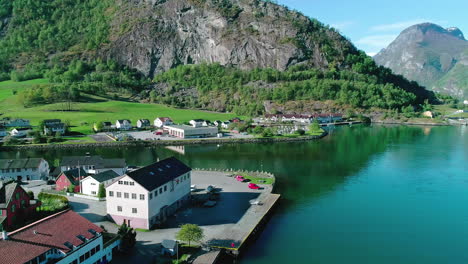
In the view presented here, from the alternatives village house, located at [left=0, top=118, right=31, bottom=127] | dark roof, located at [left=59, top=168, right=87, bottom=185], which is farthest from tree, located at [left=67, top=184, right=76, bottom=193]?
village house, located at [left=0, top=118, right=31, bottom=127]

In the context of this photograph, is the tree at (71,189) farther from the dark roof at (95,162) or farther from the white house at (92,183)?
the dark roof at (95,162)

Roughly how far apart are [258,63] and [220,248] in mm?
144003

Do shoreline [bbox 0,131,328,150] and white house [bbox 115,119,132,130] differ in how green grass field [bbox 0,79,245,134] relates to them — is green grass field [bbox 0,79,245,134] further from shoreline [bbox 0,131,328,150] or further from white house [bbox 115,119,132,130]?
shoreline [bbox 0,131,328,150]

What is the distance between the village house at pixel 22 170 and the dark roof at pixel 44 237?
2521cm

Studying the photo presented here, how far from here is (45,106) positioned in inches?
4456

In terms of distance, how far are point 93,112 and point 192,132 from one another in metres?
43.4

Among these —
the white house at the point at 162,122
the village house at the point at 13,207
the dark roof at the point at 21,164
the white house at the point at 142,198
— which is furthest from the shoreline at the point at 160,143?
the white house at the point at 142,198

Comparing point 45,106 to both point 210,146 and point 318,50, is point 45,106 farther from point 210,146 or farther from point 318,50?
point 318,50

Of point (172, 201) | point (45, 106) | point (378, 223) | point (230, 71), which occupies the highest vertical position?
point (230, 71)

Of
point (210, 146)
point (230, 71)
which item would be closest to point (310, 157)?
point (210, 146)

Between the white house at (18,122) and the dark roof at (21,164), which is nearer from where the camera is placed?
the dark roof at (21,164)

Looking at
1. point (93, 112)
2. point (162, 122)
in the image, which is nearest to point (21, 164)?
point (162, 122)

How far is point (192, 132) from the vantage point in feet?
273

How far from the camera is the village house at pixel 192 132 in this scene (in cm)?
8288
